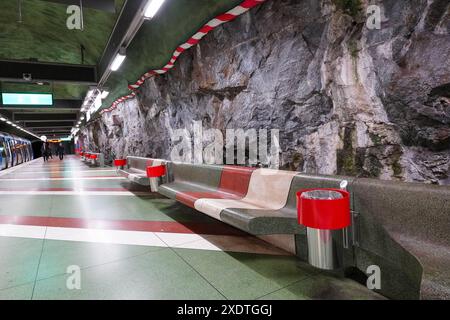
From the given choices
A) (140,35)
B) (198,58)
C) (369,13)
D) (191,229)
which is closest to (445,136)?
(369,13)

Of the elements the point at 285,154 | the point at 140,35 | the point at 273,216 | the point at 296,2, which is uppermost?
the point at 140,35

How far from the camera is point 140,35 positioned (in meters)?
5.65

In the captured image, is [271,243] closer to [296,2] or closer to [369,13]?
[369,13]

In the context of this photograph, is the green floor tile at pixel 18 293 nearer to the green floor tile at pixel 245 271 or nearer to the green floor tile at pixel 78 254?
the green floor tile at pixel 78 254

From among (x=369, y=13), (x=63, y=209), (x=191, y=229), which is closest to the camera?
(x=369, y=13)

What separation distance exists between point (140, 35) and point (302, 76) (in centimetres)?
422

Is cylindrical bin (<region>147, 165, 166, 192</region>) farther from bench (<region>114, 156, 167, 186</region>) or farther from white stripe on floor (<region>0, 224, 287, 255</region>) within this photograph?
white stripe on floor (<region>0, 224, 287, 255</region>)

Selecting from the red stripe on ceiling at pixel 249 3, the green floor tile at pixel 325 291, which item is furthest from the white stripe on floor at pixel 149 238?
the red stripe on ceiling at pixel 249 3

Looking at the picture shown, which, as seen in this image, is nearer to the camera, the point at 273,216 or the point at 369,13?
the point at 273,216

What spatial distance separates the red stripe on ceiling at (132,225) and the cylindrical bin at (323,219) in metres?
1.20

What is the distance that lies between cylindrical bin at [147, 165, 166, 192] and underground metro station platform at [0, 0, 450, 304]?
0.02 metres

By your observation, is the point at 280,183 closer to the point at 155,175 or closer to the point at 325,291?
the point at 325,291

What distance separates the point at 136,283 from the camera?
1758mm

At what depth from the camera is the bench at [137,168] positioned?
4656mm
